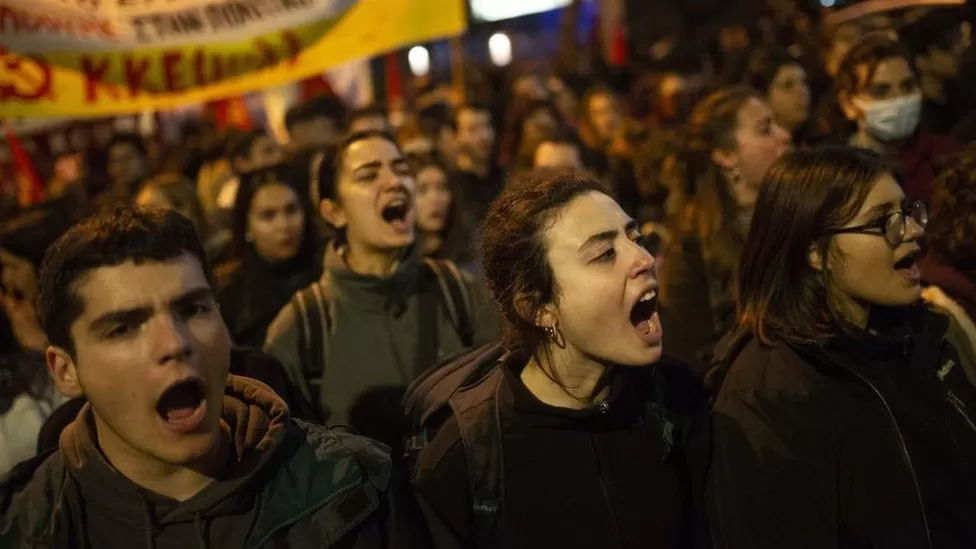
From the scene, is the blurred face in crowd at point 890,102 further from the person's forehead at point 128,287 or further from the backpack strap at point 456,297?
the person's forehead at point 128,287

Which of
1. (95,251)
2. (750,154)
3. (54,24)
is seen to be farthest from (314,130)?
(95,251)

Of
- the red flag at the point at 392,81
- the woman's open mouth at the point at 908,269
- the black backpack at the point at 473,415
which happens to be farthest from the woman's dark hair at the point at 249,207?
the red flag at the point at 392,81

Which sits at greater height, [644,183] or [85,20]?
[85,20]

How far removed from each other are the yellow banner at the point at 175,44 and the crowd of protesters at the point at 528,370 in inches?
27.6

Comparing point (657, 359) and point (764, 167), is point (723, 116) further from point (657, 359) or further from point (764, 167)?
point (657, 359)

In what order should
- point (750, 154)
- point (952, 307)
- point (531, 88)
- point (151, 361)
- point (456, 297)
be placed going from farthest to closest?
point (531, 88), point (750, 154), point (456, 297), point (952, 307), point (151, 361)

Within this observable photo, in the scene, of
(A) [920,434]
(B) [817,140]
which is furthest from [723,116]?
(A) [920,434]

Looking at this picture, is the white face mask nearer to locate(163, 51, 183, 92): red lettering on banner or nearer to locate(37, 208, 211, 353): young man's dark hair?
locate(163, 51, 183, 92): red lettering on banner

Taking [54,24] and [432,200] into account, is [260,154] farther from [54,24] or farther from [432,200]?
[54,24]

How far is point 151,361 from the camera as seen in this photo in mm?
2273

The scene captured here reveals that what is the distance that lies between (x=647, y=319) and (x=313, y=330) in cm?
166

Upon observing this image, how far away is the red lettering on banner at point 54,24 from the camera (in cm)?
495

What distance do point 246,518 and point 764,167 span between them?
3.57 meters

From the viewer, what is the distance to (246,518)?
2355 mm
